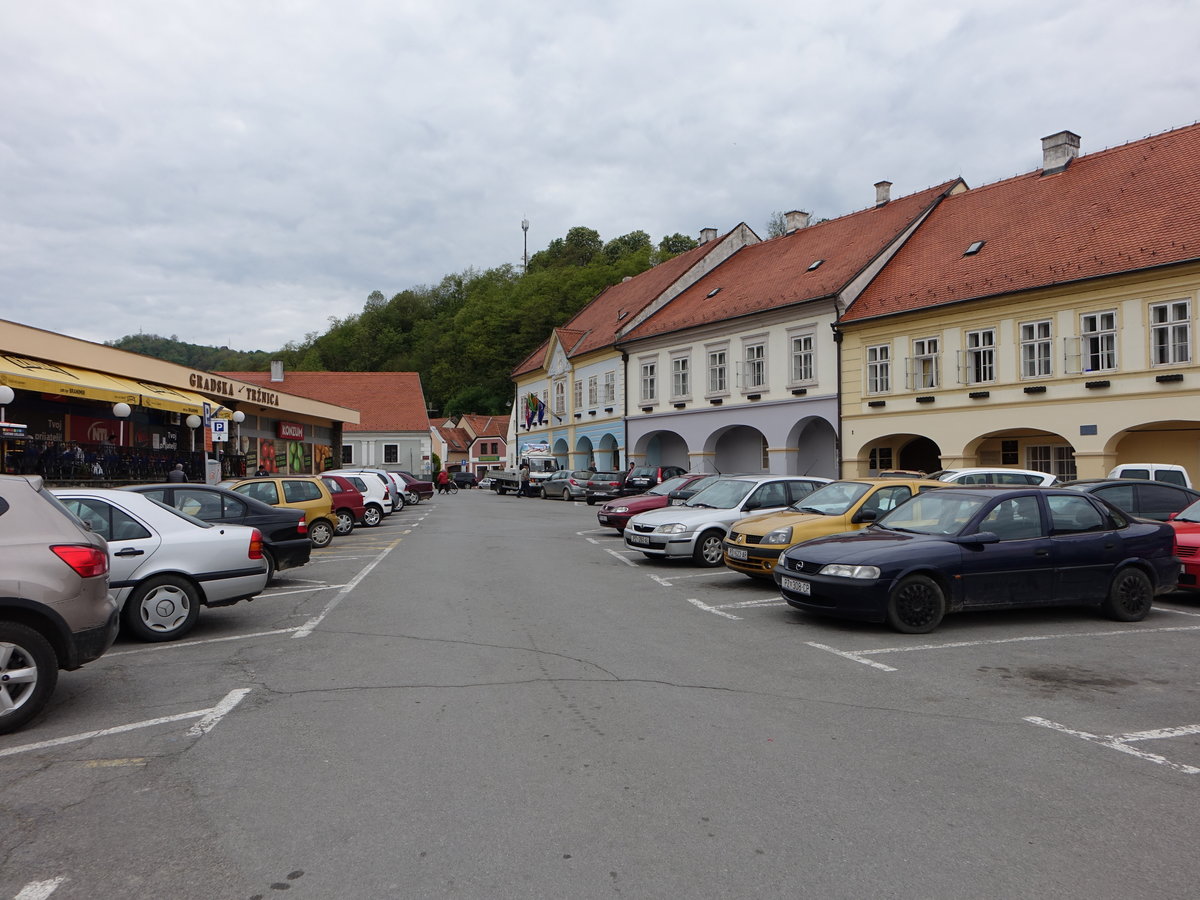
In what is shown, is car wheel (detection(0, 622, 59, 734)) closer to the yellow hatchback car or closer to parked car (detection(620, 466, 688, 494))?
the yellow hatchback car

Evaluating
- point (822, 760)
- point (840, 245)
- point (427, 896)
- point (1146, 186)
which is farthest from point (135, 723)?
point (840, 245)

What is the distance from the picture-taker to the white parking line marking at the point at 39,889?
355 cm

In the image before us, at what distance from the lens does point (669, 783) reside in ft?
15.6

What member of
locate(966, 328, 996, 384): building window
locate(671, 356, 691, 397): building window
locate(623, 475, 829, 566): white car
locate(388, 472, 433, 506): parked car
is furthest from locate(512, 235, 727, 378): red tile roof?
locate(623, 475, 829, 566): white car

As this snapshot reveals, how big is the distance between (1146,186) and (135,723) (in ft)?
94.5

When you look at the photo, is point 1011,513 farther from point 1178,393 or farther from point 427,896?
point 1178,393

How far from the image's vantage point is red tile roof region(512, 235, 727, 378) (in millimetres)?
44719

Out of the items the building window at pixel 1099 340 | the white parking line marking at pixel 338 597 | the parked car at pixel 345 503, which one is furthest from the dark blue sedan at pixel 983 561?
the building window at pixel 1099 340

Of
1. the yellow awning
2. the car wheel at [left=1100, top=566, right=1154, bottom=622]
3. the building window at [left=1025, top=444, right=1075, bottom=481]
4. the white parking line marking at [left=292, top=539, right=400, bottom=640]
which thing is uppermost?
the yellow awning

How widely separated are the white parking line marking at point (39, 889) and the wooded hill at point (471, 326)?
57519 millimetres

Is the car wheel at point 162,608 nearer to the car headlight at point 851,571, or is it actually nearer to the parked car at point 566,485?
the car headlight at point 851,571

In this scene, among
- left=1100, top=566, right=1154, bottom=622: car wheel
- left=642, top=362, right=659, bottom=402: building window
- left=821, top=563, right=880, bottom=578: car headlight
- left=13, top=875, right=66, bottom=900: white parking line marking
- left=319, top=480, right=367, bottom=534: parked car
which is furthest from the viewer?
left=642, top=362, right=659, bottom=402: building window

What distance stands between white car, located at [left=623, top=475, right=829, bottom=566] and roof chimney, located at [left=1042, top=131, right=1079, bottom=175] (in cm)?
2110

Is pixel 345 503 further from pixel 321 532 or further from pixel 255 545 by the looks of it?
pixel 255 545
